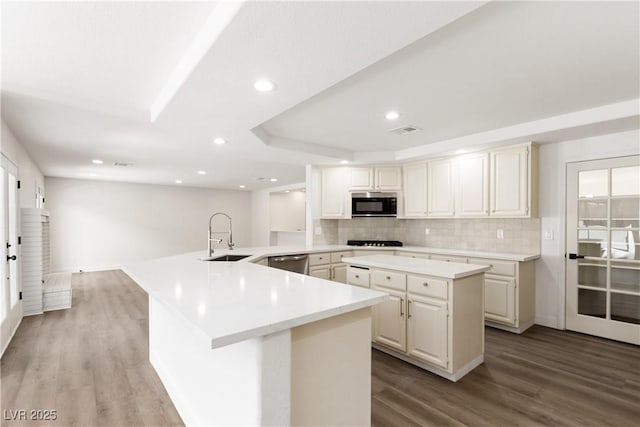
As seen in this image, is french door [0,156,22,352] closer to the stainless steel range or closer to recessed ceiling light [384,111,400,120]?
recessed ceiling light [384,111,400,120]

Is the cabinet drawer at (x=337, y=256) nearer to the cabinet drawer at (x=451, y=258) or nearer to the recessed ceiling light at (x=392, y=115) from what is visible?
the cabinet drawer at (x=451, y=258)

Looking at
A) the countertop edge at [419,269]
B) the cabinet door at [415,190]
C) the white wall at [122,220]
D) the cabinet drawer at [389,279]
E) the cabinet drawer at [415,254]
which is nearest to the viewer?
the countertop edge at [419,269]

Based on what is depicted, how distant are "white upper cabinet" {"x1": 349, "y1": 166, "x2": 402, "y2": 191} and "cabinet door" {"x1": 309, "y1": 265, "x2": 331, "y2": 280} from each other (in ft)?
4.40

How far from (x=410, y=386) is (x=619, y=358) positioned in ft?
7.02

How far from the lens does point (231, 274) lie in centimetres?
235

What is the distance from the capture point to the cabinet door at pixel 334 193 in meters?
5.13

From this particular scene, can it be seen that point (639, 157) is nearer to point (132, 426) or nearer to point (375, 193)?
point (375, 193)

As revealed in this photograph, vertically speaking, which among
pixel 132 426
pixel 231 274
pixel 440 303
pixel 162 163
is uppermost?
pixel 162 163

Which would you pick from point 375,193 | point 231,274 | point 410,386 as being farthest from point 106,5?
point 375,193

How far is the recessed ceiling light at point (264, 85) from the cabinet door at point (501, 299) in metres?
3.29

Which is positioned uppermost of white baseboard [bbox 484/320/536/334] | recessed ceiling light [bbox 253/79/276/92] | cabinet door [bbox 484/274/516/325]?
recessed ceiling light [bbox 253/79/276/92]

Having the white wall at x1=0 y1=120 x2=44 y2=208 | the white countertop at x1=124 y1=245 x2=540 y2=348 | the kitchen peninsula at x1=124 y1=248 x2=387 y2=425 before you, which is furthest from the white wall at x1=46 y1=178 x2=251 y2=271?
the kitchen peninsula at x1=124 y1=248 x2=387 y2=425

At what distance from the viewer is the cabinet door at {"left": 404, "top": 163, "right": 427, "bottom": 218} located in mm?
4742

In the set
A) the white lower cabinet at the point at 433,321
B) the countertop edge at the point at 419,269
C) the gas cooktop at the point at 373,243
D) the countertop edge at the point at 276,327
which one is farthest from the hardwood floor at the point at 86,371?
the gas cooktop at the point at 373,243
